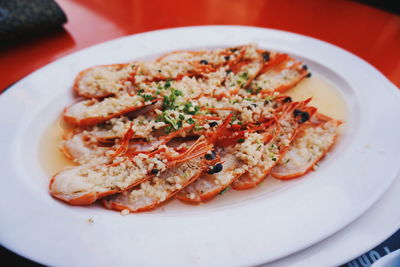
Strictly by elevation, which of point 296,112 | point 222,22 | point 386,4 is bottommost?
point 296,112

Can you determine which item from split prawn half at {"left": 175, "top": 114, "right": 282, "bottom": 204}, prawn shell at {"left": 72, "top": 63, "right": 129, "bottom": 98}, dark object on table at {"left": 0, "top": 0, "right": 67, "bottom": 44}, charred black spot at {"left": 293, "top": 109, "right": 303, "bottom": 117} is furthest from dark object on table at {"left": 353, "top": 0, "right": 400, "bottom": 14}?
dark object on table at {"left": 0, "top": 0, "right": 67, "bottom": 44}

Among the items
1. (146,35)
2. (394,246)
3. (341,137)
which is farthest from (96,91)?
(394,246)

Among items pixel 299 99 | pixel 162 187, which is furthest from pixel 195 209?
pixel 299 99

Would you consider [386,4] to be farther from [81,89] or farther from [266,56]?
[81,89]

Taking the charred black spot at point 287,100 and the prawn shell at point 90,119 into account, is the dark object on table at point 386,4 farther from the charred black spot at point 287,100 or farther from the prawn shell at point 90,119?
the prawn shell at point 90,119

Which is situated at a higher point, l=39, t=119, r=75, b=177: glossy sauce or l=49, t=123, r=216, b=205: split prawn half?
l=49, t=123, r=216, b=205: split prawn half

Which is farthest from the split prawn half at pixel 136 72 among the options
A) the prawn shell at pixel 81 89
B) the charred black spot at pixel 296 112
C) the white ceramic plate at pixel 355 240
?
the white ceramic plate at pixel 355 240

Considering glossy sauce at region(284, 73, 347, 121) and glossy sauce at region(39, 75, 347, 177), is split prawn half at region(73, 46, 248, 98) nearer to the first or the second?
glossy sauce at region(39, 75, 347, 177)

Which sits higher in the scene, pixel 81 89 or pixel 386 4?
pixel 386 4
